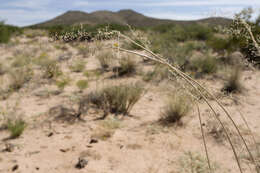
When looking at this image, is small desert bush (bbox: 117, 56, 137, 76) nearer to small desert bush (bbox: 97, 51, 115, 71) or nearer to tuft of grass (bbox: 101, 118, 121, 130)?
small desert bush (bbox: 97, 51, 115, 71)

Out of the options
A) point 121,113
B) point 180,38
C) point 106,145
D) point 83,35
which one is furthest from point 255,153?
point 180,38

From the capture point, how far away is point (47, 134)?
10.4 feet

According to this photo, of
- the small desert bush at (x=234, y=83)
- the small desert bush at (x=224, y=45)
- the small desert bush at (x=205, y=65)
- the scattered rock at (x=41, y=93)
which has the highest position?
the small desert bush at (x=224, y=45)

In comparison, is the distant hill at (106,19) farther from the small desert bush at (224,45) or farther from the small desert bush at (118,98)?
the small desert bush at (118,98)

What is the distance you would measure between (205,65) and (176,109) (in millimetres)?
3345

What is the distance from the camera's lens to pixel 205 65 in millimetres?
6199

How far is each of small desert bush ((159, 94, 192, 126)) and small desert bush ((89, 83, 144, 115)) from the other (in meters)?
0.67

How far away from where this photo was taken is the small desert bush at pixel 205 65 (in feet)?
20.1

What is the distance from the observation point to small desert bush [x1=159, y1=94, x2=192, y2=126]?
335cm

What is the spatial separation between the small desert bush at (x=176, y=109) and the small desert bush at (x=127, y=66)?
2831mm

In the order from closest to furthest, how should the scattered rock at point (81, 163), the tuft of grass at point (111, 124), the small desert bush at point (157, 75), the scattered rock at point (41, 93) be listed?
the scattered rock at point (81, 163)
the tuft of grass at point (111, 124)
the scattered rock at point (41, 93)
the small desert bush at point (157, 75)

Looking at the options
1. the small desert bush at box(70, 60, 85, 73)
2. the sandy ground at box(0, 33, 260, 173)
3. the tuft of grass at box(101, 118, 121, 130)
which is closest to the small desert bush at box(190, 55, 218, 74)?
the sandy ground at box(0, 33, 260, 173)

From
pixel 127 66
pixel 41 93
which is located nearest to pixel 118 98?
pixel 41 93

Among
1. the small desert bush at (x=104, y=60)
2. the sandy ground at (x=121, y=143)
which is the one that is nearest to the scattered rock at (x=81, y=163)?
the sandy ground at (x=121, y=143)
